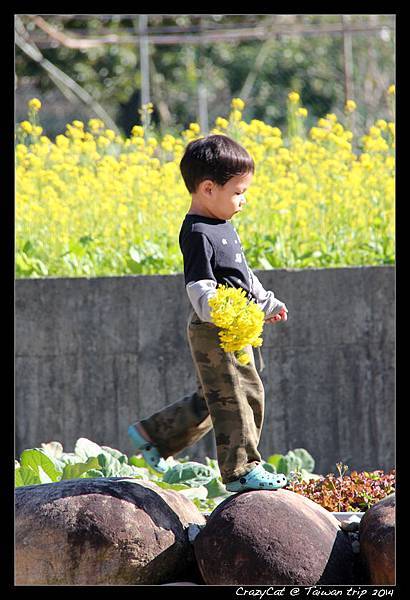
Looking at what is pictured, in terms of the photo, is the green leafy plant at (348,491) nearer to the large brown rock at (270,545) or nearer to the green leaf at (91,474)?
the large brown rock at (270,545)

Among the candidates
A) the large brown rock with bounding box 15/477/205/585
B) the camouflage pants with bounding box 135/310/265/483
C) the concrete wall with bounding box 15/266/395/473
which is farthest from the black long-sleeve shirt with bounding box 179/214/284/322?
the concrete wall with bounding box 15/266/395/473

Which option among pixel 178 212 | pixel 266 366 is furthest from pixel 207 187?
pixel 178 212

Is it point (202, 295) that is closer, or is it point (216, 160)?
point (202, 295)

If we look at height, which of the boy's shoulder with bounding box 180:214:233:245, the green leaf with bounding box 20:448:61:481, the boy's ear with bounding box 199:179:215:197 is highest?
the boy's ear with bounding box 199:179:215:197

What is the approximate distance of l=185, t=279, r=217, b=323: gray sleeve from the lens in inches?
149

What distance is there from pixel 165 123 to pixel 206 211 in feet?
34.9

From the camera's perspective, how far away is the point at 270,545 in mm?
3668

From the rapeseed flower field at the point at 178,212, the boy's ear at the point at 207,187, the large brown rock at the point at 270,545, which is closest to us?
the large brown rock at the point at 270,545

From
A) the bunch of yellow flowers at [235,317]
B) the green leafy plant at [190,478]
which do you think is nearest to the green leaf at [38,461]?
the green leafy plant at [190,478]

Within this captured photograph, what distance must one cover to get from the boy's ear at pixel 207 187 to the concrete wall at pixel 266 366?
222 cm

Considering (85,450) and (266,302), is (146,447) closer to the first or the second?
(85,450)

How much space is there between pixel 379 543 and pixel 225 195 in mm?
1396

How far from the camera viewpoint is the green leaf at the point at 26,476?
4426 millimetres

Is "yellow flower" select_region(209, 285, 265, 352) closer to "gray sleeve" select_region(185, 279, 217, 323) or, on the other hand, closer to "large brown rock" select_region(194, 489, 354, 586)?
"gray sleeve" select_region(185, 279, 217, 323)
